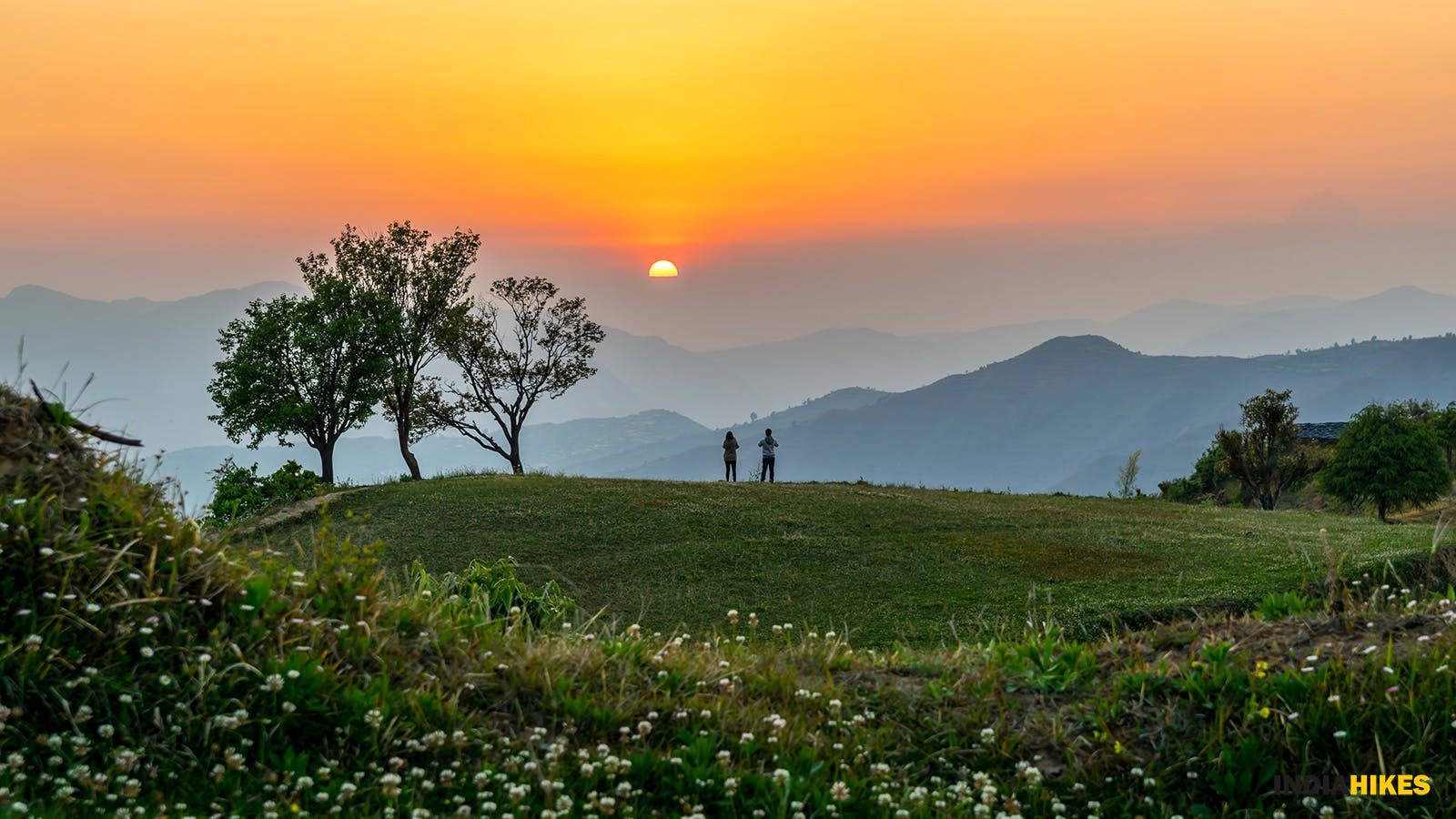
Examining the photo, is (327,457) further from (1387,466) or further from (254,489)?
(1387,466)

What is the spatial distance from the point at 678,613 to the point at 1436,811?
11.6 metres

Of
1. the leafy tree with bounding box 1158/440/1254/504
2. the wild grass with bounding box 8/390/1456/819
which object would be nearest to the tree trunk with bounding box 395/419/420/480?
the wild grass with bounding box 8/390/1456/819

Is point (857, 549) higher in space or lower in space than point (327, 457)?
lower

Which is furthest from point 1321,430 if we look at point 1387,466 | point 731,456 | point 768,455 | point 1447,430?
point 731,456

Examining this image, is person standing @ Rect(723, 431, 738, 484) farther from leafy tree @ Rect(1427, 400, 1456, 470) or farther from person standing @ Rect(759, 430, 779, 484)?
leafy tree @ Rect(1427, 400, 1456, 470)

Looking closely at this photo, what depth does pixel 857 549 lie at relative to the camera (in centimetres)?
2025

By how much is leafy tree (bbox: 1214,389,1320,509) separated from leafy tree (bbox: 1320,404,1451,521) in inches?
61.8

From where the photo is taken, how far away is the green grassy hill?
51.6 ft

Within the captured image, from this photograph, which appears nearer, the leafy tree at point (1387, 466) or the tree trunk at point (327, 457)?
the tree trunk at point (327, 457)

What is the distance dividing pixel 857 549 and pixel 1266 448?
30.0 metres

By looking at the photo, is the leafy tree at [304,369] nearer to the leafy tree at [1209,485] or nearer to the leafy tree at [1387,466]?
the leafy tree at [1387,466]

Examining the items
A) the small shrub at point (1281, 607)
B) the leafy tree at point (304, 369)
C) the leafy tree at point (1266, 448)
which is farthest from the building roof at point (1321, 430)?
the small shrub at point (1281, 607)

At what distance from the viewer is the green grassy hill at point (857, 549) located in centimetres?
1574

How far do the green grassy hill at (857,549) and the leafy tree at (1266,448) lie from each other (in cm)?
1597
